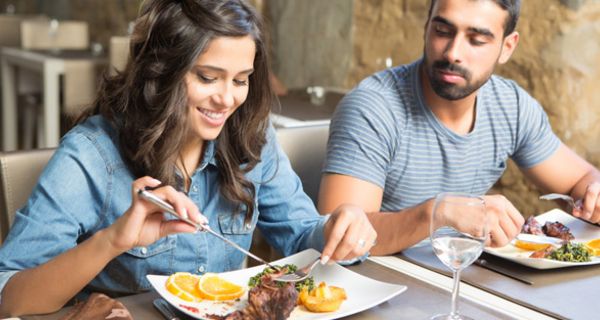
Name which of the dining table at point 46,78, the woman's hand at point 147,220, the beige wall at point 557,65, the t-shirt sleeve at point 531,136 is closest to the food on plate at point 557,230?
the t-shirt sleeve at point 531,136

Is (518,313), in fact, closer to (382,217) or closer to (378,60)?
(382,217)

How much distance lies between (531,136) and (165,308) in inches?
49.8

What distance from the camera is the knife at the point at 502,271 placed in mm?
1444

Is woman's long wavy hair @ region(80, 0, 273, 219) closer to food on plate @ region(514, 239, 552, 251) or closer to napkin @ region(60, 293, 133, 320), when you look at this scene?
napkin @ region(60, 293, 133, 320)

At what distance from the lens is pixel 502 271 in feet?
4.87

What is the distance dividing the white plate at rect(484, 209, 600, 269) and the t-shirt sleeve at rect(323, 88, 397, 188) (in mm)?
386

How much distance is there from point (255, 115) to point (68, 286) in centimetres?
55

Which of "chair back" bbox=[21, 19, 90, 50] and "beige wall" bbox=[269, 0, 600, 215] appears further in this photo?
"chair back" bbox=[21, 19, 90, 50]

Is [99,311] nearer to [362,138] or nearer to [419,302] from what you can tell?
[419,302]

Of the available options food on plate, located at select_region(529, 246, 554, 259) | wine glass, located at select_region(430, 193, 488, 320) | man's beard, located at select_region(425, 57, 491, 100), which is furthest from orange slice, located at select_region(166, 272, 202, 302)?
man's beard, located at select_region(425, 57, 491, 100)

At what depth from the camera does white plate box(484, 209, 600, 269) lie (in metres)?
1.48

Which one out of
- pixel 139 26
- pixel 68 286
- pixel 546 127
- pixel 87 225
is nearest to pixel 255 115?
pixel 139 26

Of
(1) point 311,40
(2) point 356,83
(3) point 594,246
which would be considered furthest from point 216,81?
(1) point 311,40

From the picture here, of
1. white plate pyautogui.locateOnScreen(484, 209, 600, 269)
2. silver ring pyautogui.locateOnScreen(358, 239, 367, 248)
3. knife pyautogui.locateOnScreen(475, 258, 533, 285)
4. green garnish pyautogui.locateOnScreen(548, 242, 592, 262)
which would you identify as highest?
silver ring pyautogui.locateOnScreen(358, 239, 367, 248)
